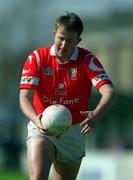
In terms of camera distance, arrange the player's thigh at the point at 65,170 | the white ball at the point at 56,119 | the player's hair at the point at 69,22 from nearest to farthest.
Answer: the white ball at the point at 56,119, the player's hair at the point at 69,22, the player's thigh at the point at 65,170

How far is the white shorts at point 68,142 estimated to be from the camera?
1266cm

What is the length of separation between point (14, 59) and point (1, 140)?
26.0 m

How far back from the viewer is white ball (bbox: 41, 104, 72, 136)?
12.1m

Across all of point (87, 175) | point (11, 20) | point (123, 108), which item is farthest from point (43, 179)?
point (11, 20)

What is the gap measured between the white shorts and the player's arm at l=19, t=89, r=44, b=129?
35 cm

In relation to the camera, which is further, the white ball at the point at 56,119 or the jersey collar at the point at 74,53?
the jersey collar at the point at 74,53

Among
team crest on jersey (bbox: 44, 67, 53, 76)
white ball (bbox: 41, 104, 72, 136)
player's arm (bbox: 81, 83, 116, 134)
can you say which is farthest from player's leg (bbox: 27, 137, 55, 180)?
team crest on jersey (bbox: 44, 67, 53, 76)

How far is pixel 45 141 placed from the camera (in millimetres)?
12539

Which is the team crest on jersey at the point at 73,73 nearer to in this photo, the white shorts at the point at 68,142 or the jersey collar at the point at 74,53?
the jersey collar at the point at 74,53

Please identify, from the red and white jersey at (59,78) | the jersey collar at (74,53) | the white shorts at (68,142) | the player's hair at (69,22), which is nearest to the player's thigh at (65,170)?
the white shorts at (68,142)

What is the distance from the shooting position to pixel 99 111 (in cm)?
1220

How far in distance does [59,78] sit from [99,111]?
75 centimetres

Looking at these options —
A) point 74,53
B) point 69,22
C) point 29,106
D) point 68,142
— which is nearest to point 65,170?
point 68,142

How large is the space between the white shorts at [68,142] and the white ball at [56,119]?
36cm
